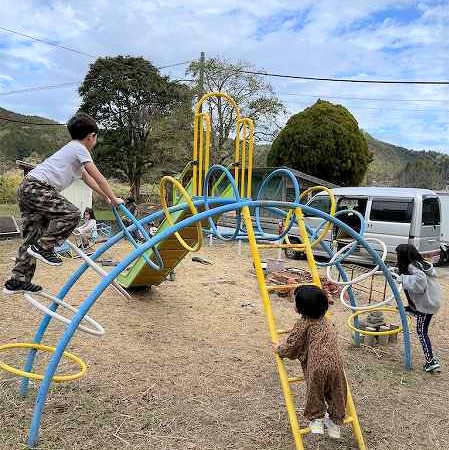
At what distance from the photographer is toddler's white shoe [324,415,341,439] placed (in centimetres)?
307

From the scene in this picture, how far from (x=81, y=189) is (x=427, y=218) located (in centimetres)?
1255

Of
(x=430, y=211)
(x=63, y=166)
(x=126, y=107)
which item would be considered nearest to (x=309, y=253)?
(x=63, y=166)

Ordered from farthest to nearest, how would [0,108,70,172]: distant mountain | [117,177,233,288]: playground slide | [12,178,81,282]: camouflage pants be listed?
[0,108,70,172]: distant mountain < [117,177,233,288]: playground slide < [12,178,81,282]: camouflage pants

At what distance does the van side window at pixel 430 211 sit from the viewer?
10.6m

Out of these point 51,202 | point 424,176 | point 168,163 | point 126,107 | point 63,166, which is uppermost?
point 126,107

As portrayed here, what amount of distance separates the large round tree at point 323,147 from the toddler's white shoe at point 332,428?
15976 millimetres

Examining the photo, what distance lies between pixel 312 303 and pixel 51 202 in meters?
1.74

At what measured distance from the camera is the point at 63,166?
3168 millimetres

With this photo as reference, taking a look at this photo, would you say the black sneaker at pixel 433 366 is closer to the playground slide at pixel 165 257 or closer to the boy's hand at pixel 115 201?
the playground slide at pixel 165 257

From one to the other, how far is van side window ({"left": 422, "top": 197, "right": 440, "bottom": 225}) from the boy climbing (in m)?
8.94

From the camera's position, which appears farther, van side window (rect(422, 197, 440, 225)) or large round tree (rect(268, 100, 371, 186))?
large round tree (rect(268, 100, 371, 186))

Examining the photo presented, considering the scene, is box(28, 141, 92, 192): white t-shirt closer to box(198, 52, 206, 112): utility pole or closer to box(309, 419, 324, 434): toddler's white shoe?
box(309, 419, 324, 434): toddler's white shoe

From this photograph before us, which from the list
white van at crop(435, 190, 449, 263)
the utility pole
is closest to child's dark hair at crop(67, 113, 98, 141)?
white van at crop(435, 190, 449, 263)

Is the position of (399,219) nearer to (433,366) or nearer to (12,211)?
(433,366)
